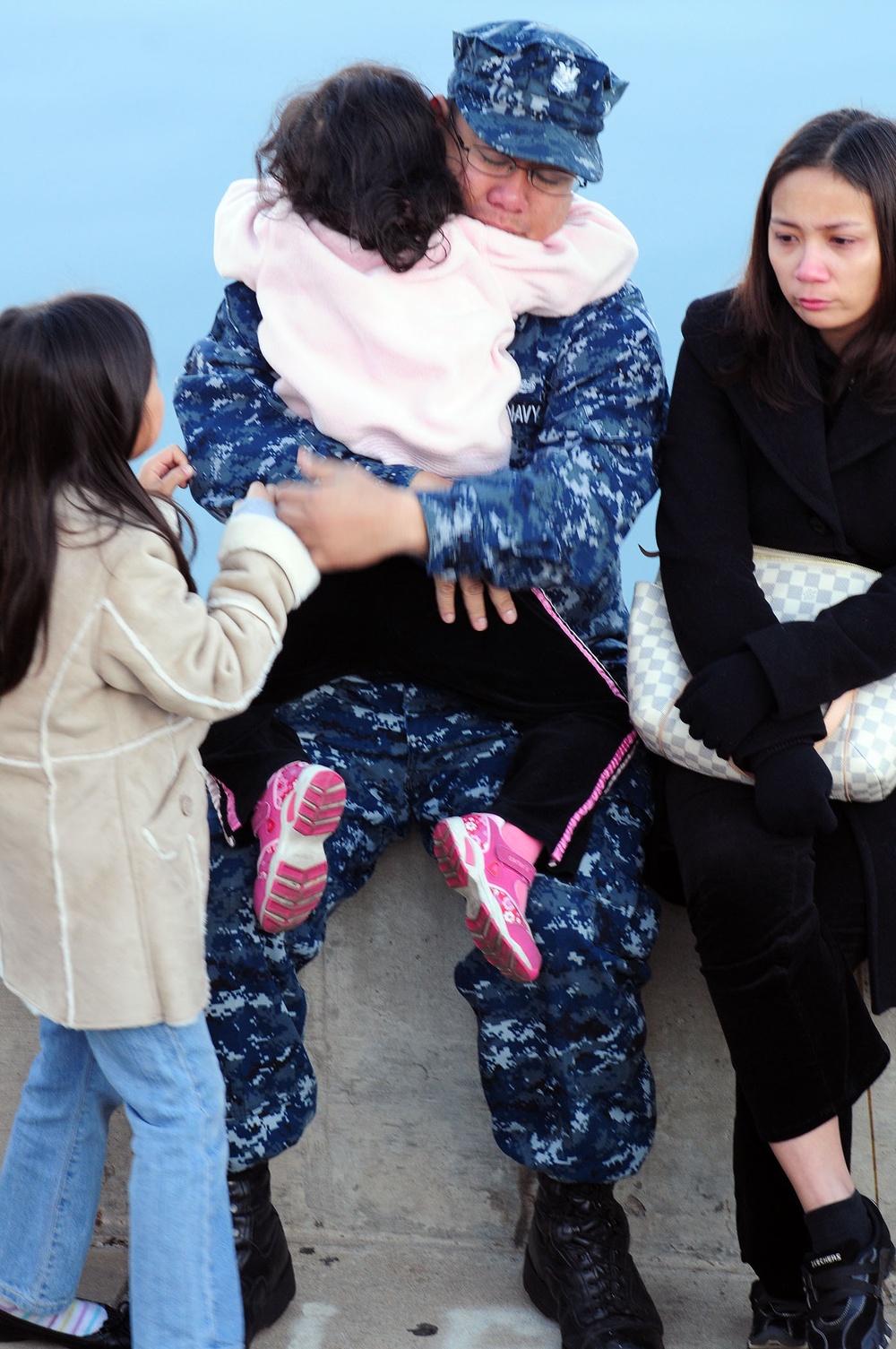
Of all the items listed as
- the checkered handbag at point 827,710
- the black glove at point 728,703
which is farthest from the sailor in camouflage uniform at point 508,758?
the black glove at point 728,703

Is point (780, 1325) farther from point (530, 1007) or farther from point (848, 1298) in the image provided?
point (530, 1007)

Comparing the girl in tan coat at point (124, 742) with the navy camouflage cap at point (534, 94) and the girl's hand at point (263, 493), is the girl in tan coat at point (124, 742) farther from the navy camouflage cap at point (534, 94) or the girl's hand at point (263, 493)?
the navy camouflage cap at point (534, 94)

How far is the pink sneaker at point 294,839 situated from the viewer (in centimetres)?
197

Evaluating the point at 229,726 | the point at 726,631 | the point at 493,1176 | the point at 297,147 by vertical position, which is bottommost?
the point at 493,1176

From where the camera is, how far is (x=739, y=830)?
2.00 m

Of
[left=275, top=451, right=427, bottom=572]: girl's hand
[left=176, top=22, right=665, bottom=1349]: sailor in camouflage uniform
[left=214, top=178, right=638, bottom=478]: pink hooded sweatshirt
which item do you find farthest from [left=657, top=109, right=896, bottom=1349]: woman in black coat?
[left=275, top=451, right=427, bottom=572]: girl's hand

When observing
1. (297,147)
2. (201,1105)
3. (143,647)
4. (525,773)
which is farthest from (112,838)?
(297,147)

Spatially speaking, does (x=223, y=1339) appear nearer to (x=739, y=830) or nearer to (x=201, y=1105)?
(x=201, y=1105)

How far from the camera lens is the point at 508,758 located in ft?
7.36

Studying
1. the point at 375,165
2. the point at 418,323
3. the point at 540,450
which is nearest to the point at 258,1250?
the point at 540,450

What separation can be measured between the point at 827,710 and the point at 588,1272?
33.6 inches

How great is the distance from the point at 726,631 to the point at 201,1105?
94 centimetres

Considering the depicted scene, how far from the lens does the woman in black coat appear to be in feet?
6.31

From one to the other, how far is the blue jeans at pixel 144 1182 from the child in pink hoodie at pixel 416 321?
48 centimetres
